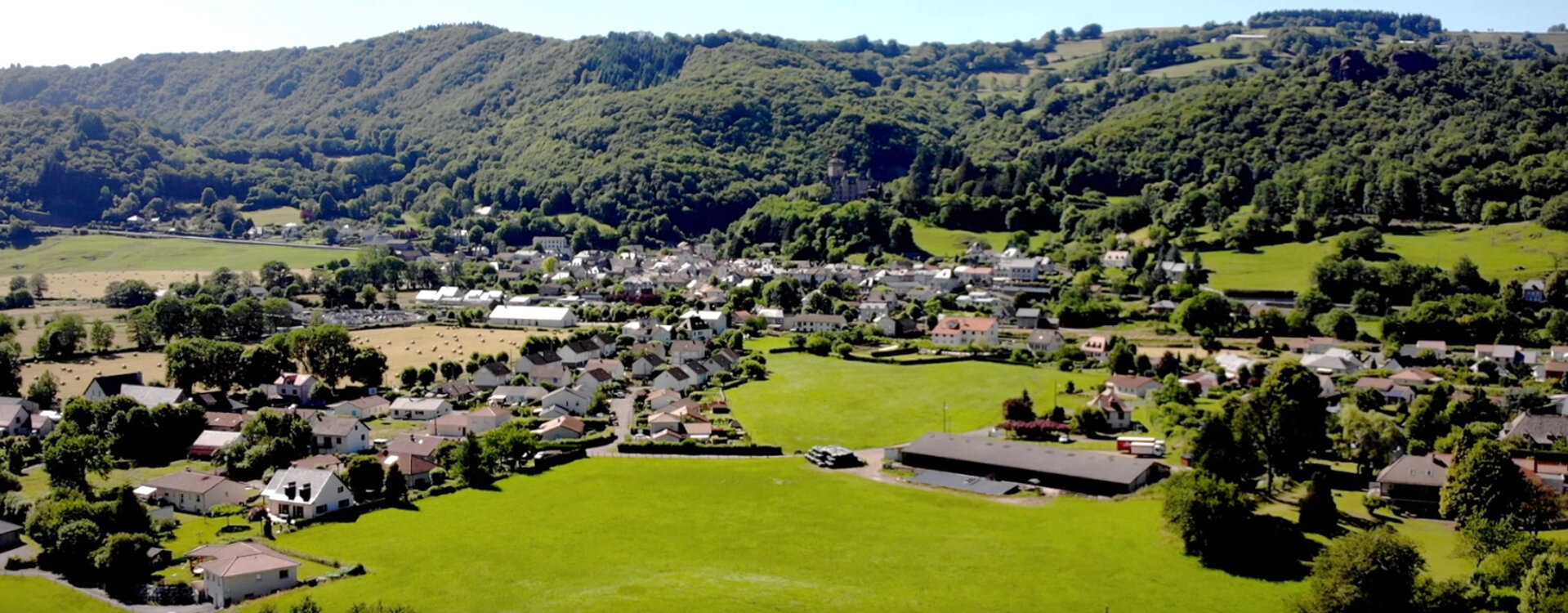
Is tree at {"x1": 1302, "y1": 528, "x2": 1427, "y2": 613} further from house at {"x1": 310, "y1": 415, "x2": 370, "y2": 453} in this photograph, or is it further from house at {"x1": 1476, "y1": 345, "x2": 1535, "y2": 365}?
house at {"x1": 1476, "y1": 345, "x2": 1535, "y2": 365}

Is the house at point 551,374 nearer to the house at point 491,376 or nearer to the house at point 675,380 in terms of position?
the house at point 491,376

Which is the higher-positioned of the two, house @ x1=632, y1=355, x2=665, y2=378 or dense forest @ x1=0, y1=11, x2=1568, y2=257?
dense forest @ x1=0, y1=11, x2=1568, y2=257

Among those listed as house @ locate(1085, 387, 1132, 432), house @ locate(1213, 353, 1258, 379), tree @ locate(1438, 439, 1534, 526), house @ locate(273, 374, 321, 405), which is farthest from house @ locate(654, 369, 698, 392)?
tree @ locate(1438, 439, 1534, 526)

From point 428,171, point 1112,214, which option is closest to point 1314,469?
point 1112,214

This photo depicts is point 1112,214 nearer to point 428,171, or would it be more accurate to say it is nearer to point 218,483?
point 218,483

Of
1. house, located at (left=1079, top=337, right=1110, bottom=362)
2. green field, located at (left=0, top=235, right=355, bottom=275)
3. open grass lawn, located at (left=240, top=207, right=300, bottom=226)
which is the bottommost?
house, located at (left=1079, top=337, right=1110, bottom=362)

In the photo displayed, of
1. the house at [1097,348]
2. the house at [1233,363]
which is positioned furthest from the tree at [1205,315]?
the house at [1233,363]

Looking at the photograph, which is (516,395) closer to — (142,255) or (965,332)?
(965,332)

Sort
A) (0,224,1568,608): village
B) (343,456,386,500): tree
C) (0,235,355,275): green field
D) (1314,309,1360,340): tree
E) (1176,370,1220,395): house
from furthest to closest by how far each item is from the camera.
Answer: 1. (0,235,355,275): green field
2. (1314,309,1360,340): tree
3. (1176,370,1220,395): house
4. (343,456,386,500): tree
5. (0,224,1568,608): village

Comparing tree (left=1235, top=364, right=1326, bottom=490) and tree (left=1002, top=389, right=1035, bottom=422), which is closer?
tree (left=1235, top=364, right=1326, bottom=490)
